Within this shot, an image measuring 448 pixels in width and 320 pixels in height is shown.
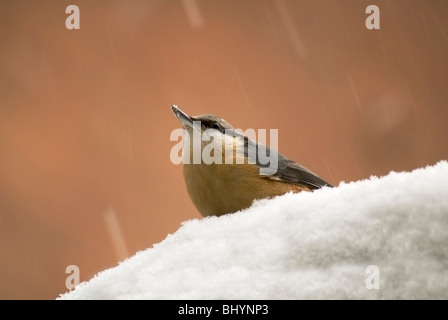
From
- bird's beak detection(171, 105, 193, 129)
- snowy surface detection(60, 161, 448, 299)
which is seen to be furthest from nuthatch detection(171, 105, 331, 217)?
snowy surface detection(60, 161, 448, 299)

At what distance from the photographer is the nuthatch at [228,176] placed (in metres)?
1.59

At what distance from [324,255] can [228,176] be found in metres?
0.80

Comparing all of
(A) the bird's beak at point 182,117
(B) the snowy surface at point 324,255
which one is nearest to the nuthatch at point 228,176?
(A) the bird's beak at point 182,117

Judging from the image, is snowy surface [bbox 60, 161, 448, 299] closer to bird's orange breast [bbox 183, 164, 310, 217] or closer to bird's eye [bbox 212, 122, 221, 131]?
bird's orange breast [bbox 183, 164, 310, 217]

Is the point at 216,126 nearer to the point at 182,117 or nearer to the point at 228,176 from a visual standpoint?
the point at 182,117

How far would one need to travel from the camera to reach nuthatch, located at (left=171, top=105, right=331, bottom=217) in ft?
5.22

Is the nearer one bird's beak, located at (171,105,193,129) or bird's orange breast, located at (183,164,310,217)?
bird's orange breast, located at (183,164,310,217)

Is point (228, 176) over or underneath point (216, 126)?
underneath

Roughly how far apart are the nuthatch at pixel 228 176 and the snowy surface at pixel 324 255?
→ 1.77 feet

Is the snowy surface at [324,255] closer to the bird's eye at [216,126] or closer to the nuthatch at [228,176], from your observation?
the nuthatch at [228,176]

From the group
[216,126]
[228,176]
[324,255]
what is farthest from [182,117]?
[324,255]

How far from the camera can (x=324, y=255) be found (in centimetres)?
87

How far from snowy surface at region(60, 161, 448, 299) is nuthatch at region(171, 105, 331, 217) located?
1.77 ft
